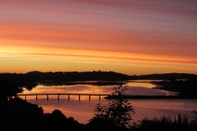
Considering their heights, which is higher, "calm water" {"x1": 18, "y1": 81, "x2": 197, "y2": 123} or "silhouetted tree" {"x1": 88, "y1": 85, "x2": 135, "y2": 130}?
"silhouetted tree" {"x1": 88, "y1": 85, "x2": 135, "y2": 130}

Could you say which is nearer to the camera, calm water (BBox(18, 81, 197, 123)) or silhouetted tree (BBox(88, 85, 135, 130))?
silhouetted tree (BBox(88, 85, 135, 130))

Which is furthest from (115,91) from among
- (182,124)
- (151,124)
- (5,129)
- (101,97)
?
(101,97)

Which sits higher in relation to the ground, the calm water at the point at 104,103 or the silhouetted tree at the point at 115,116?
the silhouetted tree at the point at 115,116

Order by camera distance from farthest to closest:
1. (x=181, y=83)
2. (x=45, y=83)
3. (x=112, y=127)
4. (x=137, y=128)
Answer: (x=45, y=83), (x=181, y=83), (x=137, y=128), (x=112, y=127)

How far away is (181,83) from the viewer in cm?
13538

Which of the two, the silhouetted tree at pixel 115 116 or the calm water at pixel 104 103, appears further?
the calm water at pixel 104 103

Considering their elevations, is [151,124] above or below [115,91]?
below

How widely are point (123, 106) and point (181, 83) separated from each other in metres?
131

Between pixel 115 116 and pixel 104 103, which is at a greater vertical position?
pixel 115 116

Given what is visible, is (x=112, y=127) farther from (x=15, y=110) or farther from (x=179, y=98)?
(x=179, y=98)

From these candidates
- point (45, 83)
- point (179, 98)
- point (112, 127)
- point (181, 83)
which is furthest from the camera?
point (45, 83)

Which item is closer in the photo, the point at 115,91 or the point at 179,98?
the point at 115,91

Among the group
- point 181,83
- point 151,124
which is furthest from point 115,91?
point 181,83

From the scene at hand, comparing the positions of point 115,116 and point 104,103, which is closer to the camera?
point 115,116
